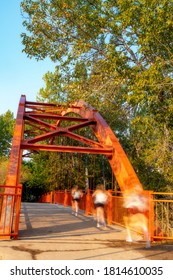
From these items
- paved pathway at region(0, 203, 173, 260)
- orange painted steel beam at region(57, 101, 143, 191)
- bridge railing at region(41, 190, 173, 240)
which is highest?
orange painted steel beam at region(57, 101, 143, 191)

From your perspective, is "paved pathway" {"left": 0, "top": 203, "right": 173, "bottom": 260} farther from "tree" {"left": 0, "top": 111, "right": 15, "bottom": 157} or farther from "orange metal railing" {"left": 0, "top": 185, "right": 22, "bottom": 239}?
"tree" {"left": 0, "top": 111, "right": 15, "bottom": 157}

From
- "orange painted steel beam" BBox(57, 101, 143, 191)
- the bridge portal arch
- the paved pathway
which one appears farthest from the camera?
"orange painted steel beam" BBox(57, 101, 143, 191)

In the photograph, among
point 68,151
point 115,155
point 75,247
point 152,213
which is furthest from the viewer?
point 68,151

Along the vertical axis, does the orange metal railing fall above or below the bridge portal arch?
below

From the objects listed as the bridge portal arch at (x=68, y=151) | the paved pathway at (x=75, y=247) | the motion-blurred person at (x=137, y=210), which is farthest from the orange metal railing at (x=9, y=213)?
the motion-blurred person at (x=137, y=210)

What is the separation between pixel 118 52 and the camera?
41.2ft

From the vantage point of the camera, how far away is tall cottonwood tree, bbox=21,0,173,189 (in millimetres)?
11219

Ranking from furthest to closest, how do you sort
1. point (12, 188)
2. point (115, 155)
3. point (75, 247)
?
point (115, 155), point (12, 188), point (75, 247)

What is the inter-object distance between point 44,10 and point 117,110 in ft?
19.8

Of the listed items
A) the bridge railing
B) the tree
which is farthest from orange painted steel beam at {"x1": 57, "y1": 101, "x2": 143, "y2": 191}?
the tree

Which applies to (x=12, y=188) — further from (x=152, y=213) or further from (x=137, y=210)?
(x=152, y=213)

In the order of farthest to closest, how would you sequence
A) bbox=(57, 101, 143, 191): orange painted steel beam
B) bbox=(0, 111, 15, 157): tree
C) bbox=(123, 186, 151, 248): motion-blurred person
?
bbox=(0, 111, 15, 157): tree, bbox=(57, 101, 143, 191): orange painted steel beam, bbox=(123, 186, 151, 248): motion-blurred person

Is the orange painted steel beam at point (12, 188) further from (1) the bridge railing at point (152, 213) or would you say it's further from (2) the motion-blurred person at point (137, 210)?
(1) the bridge railing at point (152, 213)

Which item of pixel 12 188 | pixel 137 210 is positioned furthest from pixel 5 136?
pixel 137 210
